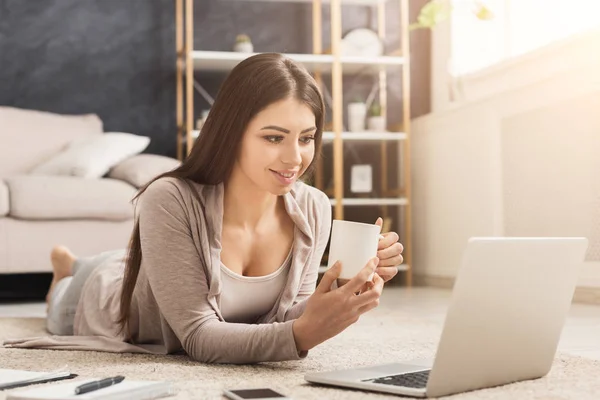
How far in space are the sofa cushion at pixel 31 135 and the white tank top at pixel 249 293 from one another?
9.14 feet

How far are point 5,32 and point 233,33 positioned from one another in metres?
1.22

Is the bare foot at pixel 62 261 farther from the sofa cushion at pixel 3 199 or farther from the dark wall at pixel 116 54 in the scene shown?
the dark wall at pixel 116 54

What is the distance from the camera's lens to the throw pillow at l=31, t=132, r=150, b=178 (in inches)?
151

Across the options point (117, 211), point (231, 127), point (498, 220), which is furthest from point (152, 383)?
point (498, 220)

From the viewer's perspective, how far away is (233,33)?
4.70 meters

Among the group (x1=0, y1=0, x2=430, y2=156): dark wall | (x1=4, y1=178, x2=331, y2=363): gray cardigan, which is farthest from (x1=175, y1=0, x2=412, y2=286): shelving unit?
(x1=4, y1=178, x2=331, y2=363): gray cardigan

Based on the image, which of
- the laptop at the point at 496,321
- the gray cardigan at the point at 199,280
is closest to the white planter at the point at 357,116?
the gray cardigan at the point at 199,280

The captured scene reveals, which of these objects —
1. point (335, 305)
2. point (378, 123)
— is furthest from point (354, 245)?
point (378, 123)

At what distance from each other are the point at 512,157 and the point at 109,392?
2707 millimetres

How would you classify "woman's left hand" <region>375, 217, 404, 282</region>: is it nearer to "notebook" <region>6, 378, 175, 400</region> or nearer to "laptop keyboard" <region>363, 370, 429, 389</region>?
"laptop keyboard" <region>363, 370, 429, 389</region>

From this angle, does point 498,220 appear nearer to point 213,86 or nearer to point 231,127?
point 213,86

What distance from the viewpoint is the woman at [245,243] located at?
58.8 inches

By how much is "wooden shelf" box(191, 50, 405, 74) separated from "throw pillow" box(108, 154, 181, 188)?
0.62m

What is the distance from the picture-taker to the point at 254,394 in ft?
3.88
